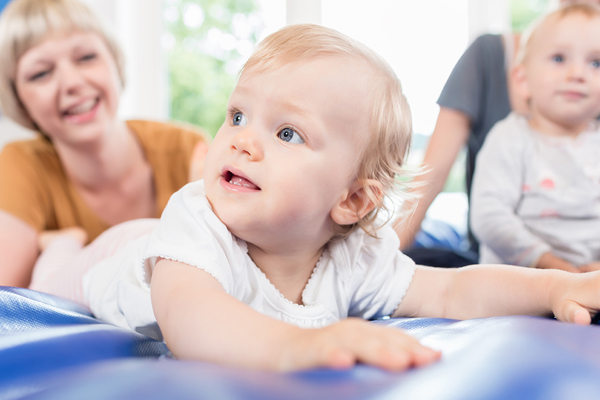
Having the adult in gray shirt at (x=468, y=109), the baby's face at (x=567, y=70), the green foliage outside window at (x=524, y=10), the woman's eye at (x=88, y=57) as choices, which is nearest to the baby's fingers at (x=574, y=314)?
the adult in gray shirt at (x=468, y=109)

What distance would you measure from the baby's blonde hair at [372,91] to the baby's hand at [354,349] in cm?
39

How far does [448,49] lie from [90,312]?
264 centimetres

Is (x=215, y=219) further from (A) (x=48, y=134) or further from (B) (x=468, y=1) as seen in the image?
(B) (x=468, y=1)

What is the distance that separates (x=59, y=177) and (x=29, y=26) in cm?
47

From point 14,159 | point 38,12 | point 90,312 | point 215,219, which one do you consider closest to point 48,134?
point 14,159

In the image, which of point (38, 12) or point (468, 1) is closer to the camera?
point (38, 12)

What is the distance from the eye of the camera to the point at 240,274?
2.60 feet

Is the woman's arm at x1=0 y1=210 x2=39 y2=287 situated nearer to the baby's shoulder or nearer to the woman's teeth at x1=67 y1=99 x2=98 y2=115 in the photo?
the woman's teeth at x1=67 y1=99 x2=98 y2=115

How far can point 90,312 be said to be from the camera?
1031mm

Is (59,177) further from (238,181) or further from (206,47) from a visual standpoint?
(206,47)

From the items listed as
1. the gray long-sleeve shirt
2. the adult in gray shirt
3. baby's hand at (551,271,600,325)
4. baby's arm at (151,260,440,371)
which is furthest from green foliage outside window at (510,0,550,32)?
baby's arm at (151,260,440,371)

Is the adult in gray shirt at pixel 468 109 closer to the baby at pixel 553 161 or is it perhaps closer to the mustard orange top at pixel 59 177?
the baby at pixel 553 161

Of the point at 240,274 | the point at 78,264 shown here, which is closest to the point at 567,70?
the point at 240,274

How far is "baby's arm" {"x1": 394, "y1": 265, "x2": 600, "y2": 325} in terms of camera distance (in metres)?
0.74
